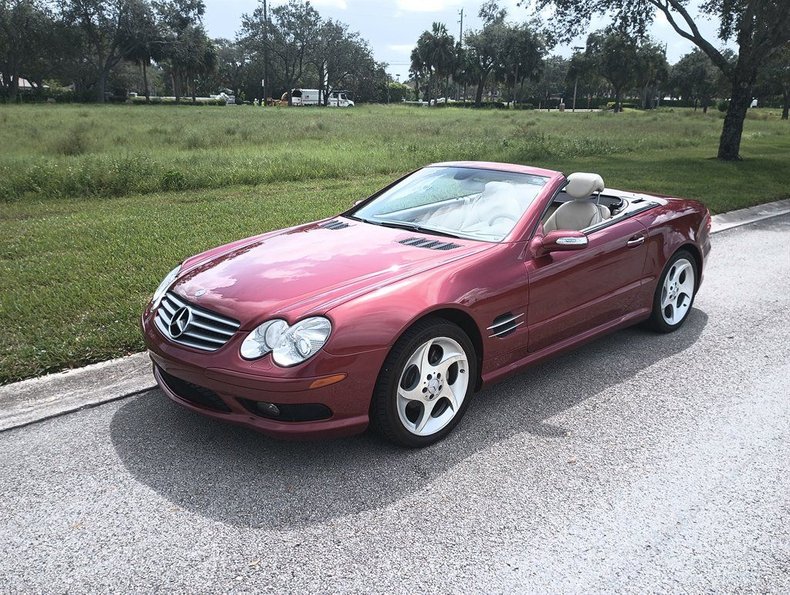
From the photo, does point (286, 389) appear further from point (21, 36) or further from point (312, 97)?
point (312, 97)

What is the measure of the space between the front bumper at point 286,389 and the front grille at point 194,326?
2.3 inches

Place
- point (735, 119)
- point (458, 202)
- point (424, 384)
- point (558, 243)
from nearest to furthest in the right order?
point (424, 384) < point (558, 243) < point (458, 202) < point (735, 119)

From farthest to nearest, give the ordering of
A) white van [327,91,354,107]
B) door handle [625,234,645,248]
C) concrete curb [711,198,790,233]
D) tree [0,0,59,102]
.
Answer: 1. white van [327,91,354,107]
2. tree [0,0,59,102]
3. concrete curb [711,198,790,233]
4. door handle [625,234,645,248]

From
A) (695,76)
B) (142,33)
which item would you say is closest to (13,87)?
(142,33)

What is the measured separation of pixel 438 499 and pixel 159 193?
9607 mm

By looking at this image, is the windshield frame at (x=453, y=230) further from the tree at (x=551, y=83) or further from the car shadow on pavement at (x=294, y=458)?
the tree at (x=551, y=83)

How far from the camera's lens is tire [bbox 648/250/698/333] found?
5.01m

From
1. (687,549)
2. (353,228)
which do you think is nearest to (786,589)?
(687,549)

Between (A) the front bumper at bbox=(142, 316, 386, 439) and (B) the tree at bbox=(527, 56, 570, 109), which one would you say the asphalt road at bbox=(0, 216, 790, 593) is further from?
(B) the tree at bbox=(527, 56, 570, 109)

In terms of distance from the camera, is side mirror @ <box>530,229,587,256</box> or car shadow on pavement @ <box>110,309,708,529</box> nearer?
car shadow on pavement @ <box>110,309,708,529</box>

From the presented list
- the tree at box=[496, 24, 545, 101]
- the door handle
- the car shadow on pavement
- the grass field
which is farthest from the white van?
the car shadow on pavement

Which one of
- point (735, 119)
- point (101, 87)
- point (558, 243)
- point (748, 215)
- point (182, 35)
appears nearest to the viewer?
point (558, 243)

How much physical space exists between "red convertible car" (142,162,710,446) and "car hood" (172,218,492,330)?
1cm

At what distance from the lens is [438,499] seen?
9.80 feet
